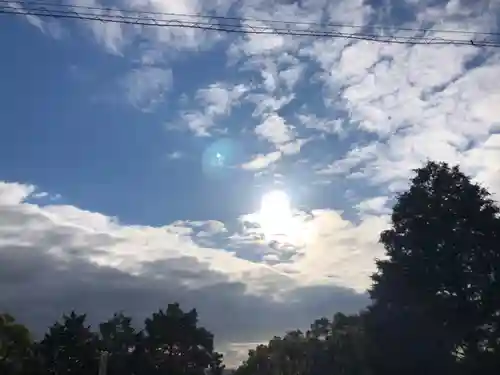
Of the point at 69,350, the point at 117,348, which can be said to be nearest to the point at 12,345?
the point at 69,350

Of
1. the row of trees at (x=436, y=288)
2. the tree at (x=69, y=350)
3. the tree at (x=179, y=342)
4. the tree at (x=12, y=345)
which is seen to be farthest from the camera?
the tree at (x=179, y=342)

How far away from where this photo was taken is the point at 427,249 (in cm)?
4019

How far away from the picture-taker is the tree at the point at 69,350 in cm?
6450

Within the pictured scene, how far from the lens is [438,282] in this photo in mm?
38688

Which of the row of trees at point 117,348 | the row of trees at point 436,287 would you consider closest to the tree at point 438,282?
the row of trees at point 436,287

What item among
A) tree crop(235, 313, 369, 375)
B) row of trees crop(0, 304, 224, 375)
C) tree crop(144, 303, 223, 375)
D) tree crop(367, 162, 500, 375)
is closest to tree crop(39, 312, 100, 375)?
row of trees crop(0, 304, 224, 375)

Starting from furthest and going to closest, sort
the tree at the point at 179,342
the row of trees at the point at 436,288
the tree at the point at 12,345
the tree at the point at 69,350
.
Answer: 1. the tree at the point at 179,342
2. the tree at the point at 69,350
3. the tree at the point at 12,345
4. the row of trees at the point at 436,288

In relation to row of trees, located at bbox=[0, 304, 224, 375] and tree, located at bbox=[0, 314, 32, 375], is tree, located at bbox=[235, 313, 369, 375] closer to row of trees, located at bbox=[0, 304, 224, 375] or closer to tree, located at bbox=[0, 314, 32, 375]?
row of trees, located at bbox=[0, 304, 224, 375]

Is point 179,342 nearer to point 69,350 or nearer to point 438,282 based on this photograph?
point 69,350

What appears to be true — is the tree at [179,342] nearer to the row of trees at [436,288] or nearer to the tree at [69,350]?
the tree at [69,350]

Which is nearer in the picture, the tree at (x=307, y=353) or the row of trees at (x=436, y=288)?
the row of trees at (x=436, y=288)

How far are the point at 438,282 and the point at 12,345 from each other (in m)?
44.2

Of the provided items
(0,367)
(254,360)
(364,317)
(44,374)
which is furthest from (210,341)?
(254,360)

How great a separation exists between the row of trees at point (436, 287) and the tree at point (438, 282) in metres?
0.06
